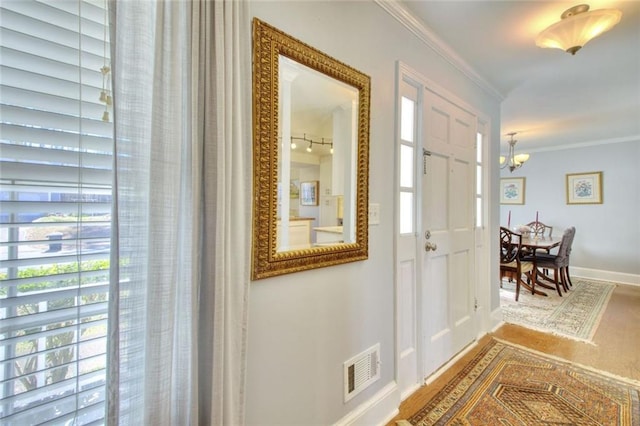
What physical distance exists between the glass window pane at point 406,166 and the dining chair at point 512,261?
2988 mm

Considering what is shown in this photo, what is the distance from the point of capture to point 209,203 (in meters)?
0.86

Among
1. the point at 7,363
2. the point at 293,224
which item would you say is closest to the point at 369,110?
the point at 293,224

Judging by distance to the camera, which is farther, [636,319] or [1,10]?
[636,319]

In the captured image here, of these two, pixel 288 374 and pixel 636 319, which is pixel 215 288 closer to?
pixel 288 374

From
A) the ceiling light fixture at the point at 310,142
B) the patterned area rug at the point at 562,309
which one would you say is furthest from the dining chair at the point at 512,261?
the ceiling light fixture at the point at 310,142

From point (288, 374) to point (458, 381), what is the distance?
151 cm

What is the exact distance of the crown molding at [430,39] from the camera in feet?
5.36

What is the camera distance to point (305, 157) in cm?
127

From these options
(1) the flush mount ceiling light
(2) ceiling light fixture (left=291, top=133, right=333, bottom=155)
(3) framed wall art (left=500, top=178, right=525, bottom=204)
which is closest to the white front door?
(1) the flush mount ceiling light

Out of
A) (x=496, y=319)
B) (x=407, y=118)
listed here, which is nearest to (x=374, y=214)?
(x=407, y=118)

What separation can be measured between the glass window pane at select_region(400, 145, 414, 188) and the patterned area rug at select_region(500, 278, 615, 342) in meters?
2.44

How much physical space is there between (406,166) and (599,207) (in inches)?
215

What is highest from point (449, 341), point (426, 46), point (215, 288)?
point (426, 46)

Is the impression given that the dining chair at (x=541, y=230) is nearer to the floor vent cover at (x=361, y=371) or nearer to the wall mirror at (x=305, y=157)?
the floor vent cover at (x=361, y=371)
